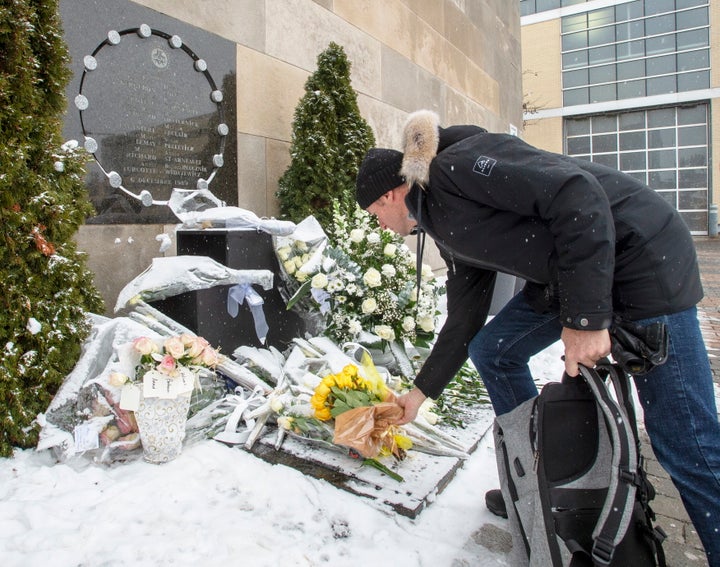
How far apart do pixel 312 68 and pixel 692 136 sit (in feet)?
72.1

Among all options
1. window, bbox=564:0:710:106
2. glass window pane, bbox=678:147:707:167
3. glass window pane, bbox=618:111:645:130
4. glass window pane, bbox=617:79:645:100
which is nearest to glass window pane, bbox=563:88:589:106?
window, bbox=564:0:710:106

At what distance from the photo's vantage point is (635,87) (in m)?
22.4

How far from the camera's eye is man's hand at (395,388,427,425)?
2.11 metres

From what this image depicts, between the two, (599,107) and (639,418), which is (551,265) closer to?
(639,418)

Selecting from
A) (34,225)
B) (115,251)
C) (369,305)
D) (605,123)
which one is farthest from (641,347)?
(605,123)

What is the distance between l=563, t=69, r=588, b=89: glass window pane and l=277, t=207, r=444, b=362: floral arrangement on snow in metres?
23.4

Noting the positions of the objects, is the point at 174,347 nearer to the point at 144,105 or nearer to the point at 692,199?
the point at 144,105

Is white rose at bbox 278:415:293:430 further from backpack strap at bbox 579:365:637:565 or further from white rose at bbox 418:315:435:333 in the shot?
backpack strap at bbox 579:365:637:565

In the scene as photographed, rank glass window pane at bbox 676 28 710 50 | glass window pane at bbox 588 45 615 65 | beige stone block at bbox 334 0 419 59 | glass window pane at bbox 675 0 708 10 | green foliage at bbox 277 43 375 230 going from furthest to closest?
glass window pane at bbox 588 45 615 65, glass window pane at bbox 676 28 710 50, glass window pane at bbox 675 0 708 10, beige stone block at bbox 334 0 419 59, green foliage at bbox 277 43 375 230

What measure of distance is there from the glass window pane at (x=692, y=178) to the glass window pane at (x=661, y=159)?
0.56 metres

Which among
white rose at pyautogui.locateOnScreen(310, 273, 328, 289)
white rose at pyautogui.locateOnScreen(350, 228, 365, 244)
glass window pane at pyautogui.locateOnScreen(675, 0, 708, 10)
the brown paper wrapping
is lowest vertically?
the brown paper wrapping

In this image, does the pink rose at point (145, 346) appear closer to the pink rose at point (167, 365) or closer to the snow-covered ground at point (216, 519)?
the pink rose at point (167, 365)

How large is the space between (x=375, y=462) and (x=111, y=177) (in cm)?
257

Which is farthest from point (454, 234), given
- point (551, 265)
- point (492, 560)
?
point (492, 560)
